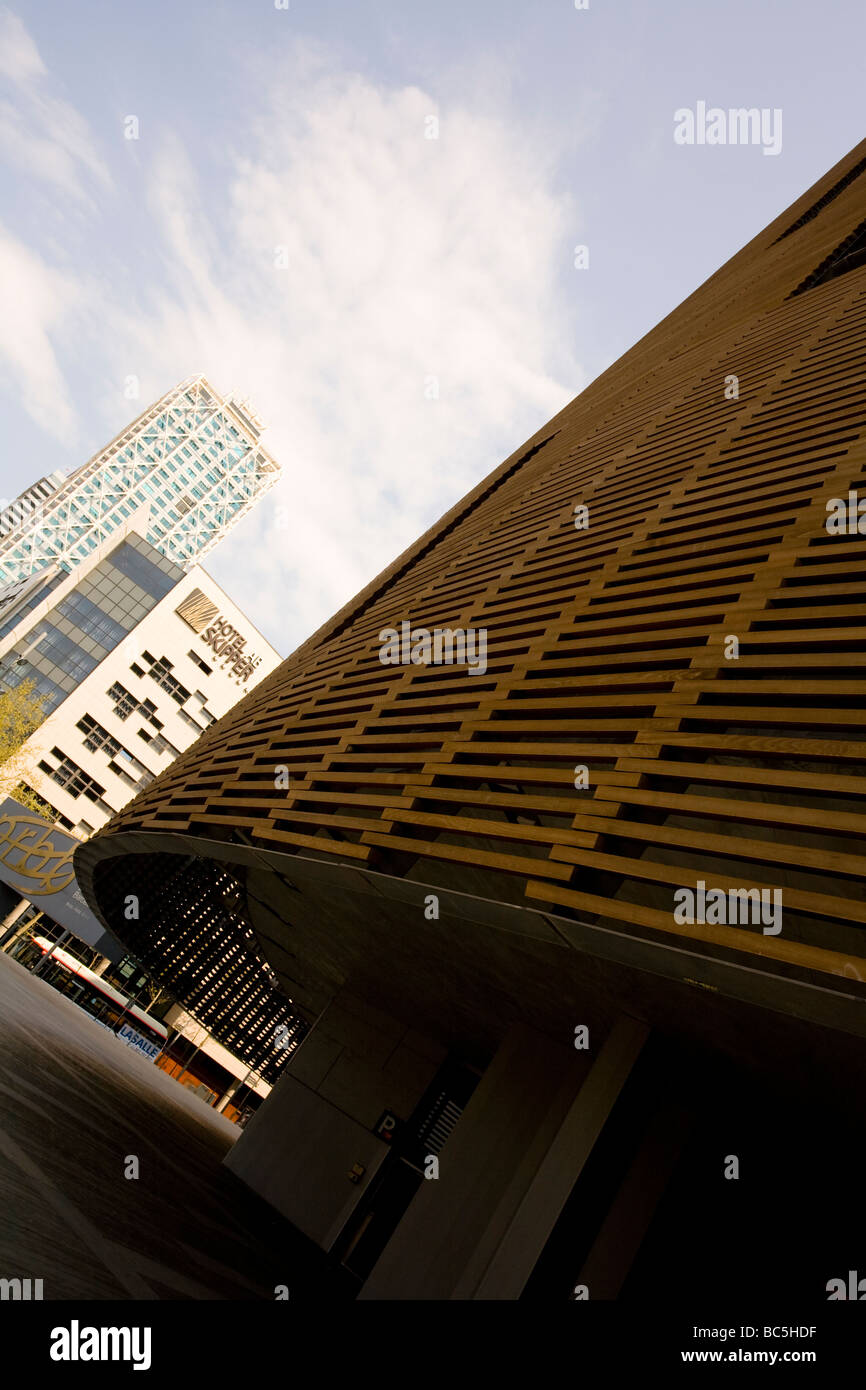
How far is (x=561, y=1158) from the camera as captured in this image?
10.4 ft

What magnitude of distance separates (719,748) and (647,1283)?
2872 millimetres

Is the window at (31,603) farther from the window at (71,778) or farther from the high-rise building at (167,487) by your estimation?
the high-rise building at (167,487)

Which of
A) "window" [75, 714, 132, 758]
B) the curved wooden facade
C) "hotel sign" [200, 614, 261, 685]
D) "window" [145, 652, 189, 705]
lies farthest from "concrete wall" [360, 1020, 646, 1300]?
"hotel sign" [200, 614, 261, 685]

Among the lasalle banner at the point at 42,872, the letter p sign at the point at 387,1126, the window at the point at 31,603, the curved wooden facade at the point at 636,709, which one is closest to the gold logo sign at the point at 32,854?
the lasalle banner at the point at 42,872

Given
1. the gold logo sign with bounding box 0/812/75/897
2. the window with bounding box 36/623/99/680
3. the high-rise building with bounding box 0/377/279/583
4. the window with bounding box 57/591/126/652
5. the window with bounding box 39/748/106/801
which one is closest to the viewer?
the gold logo sign with bounding box 0/812/75/897

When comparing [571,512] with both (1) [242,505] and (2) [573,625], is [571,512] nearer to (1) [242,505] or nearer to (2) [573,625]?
(2) [573,625]

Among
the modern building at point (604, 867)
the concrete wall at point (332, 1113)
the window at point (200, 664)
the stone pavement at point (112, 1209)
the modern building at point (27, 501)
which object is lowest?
the stone pavement at point (112, 1209)

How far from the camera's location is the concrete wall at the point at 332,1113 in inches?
239

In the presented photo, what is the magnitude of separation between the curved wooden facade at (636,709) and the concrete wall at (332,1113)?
1.82m

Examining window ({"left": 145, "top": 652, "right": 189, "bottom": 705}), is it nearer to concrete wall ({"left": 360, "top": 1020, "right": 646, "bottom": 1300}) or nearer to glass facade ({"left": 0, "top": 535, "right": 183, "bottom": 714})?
glass facade ({"left": 0, "top": 535, "right": 183, "bottom": 714})

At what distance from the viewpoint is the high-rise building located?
77.6 meters

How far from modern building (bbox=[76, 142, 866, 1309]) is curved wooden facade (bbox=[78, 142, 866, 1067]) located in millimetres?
21
